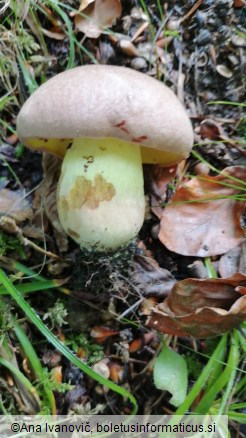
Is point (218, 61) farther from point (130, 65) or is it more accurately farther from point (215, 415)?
point (215, 415)

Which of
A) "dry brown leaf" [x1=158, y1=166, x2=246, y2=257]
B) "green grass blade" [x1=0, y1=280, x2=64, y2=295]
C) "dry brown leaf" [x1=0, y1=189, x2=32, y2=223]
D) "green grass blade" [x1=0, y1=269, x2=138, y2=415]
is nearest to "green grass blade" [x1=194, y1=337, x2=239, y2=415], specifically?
"green grass blade" [x1=0, y1=269, x2=138, y2=415]

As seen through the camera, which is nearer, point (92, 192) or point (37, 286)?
point (92, 192)

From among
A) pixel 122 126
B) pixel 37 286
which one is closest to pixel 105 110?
pixel 122 126

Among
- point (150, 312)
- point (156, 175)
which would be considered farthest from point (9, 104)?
point (150, 312)

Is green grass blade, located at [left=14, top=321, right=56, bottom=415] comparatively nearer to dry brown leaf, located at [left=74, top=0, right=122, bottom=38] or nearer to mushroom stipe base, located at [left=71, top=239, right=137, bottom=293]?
mushroom stipe base, located at [left=71, top=239, right=137, bottom=293]

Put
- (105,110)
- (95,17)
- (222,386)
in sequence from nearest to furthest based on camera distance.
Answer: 1. (105,110)
2. (222,386)
3. (95,17)

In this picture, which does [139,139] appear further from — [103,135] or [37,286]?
[37,286]

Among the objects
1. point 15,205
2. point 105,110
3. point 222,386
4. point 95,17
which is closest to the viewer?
point 105,110
